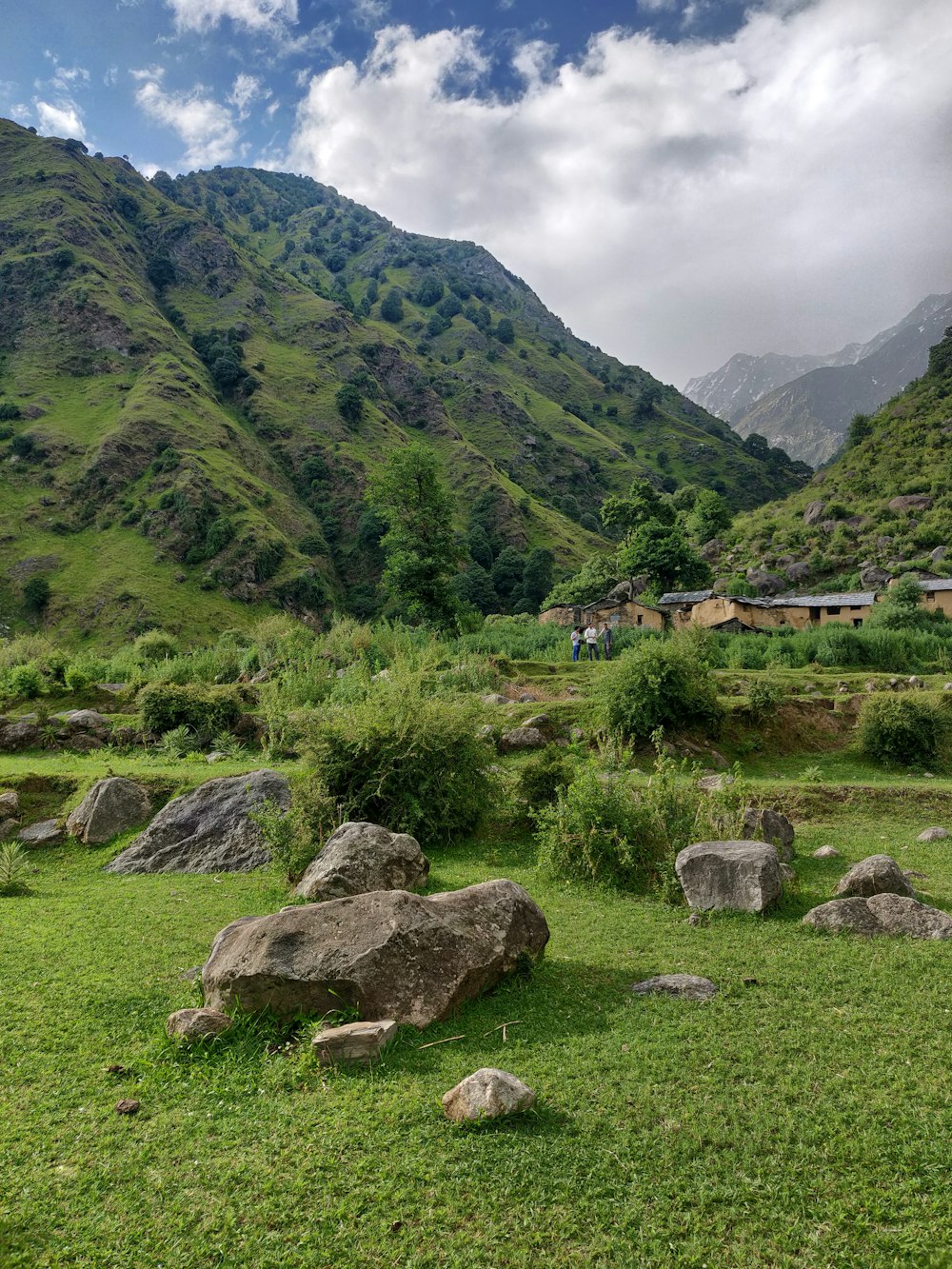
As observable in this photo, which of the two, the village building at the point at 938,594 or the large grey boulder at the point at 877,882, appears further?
the village building at the point at 938,594

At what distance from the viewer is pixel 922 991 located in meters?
5.55

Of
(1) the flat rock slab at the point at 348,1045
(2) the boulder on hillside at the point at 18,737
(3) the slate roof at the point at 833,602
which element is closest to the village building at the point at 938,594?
(3) the slate roof at the point at 833,602

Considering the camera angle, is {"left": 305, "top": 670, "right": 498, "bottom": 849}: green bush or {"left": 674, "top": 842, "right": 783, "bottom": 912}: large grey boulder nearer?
{"left": 674, "top": 842, "right": 783, "bottom": 912}: large grey boulder

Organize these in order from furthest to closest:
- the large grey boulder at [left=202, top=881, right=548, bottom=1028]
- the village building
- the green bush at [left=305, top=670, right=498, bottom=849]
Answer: the village building < the green bush at [left=305, top=670, right=498, bottom=849] < the large grey boulder at [left=202, top=881, right=548, bottom=1028]

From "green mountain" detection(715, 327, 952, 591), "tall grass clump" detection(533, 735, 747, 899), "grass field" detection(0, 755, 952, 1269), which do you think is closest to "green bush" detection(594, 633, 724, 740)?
"tall grass clump" detection(533, 735, 747, 899)

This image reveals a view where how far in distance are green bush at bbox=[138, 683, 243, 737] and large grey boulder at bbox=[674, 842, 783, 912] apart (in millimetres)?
12432

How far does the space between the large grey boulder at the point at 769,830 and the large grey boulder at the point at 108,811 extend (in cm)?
1033

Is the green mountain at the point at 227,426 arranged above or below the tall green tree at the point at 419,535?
above

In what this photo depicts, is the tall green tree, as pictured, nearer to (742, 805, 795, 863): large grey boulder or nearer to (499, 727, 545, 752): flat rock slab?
(499, 727, 545, 752): flat rock slab

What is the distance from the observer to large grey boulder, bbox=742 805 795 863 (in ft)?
31.2

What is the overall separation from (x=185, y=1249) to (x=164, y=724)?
576 inches

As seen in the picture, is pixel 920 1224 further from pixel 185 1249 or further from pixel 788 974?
pixel 185 1249

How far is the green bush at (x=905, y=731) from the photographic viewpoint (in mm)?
15086

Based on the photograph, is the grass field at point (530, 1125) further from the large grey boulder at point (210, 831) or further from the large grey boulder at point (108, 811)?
the large grey boulder at point (108, 811)
